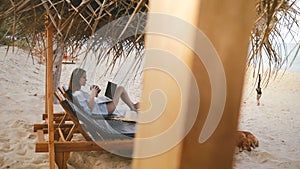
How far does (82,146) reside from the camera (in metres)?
1.87

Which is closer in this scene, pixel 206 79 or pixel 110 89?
pixel 206 79

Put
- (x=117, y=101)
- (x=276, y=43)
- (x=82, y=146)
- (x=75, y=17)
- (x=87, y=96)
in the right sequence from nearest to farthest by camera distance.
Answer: (x=75, y=17) → (x=276, y=43) → (x=82, y=146) → (x=87, y=96) → (x=117, y=101)

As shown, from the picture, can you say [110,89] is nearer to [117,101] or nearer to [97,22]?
[117,101]

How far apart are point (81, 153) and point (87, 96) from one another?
1.70 ft

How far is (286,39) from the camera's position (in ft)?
4.28

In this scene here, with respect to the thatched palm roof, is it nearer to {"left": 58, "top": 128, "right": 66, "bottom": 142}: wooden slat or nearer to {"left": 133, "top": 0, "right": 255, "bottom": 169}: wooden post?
{"left": 133, "top": 0, "right": 255, "bottom": 169}: wooden post

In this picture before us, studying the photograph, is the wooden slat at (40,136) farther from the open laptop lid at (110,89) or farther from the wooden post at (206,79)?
the wooden post at (206,79)

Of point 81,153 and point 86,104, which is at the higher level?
point 86,104

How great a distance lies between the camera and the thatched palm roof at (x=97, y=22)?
94 centimetres

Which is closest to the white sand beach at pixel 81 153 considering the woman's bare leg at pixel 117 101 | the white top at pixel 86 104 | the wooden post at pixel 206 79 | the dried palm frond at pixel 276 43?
the wooden post at pixel 206 79

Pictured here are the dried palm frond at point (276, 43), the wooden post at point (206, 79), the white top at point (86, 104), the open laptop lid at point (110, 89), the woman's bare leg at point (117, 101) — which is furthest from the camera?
the open laptop lid at point (110, 89)

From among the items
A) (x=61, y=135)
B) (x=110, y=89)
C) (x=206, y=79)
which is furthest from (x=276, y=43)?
(x=110, y=89)

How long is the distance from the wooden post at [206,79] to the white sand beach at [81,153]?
0.06 metres

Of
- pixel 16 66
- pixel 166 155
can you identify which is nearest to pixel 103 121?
pixel 166 155
